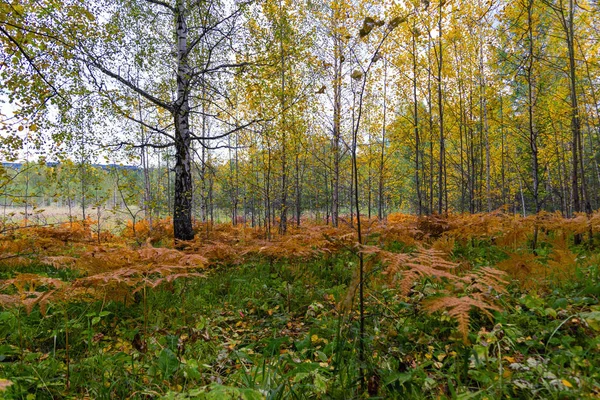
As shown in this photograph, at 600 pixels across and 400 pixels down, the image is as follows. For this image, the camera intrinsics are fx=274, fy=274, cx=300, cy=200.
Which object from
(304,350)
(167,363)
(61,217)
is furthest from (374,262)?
(61,217)

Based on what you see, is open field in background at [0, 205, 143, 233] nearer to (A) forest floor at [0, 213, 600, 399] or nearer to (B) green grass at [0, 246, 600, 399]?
(A) forest floor at [0, 213, 600, 399]

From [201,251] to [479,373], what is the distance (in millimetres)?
3809

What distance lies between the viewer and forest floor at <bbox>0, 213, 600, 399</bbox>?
142 centimetres

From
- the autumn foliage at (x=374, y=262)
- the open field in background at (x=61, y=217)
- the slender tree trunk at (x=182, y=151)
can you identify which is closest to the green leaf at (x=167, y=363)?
the autumn foliage at (x=374, y=262)

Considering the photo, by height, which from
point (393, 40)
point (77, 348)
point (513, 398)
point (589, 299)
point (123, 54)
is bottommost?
point (77, 348)

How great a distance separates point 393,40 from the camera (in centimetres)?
928

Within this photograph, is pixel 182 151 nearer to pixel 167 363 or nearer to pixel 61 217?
pixel 167 363

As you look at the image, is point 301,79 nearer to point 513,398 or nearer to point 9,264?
point 9,264

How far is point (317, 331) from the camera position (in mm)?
2445

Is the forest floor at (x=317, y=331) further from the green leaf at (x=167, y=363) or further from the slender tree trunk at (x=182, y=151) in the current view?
the slender tree trunk at (x=182, y=151)

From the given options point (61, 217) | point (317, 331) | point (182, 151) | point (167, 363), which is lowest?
point (317, 331)

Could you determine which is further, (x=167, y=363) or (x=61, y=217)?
(x=61, y=217)

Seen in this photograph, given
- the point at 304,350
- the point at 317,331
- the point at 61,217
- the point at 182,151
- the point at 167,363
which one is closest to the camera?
the point at 167,363

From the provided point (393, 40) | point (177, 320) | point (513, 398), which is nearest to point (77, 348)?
point (177, 320)
